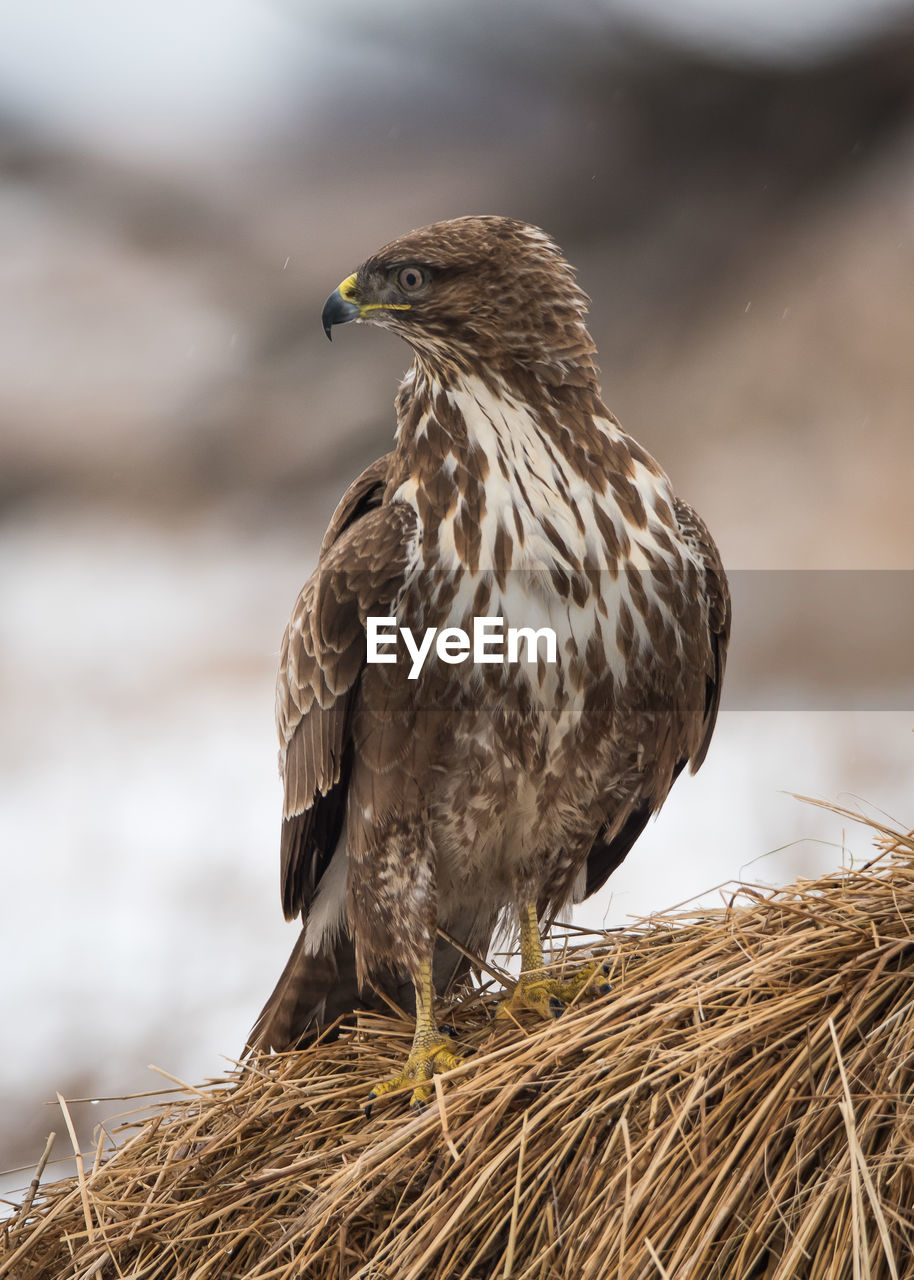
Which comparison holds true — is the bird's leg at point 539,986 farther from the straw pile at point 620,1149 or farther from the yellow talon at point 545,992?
the straw pile at point 620,1149

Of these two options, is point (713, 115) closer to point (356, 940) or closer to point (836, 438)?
point (836, 438)

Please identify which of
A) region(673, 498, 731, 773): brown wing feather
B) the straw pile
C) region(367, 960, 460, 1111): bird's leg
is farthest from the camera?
region(673, 498, 731, 773): brown wing feather

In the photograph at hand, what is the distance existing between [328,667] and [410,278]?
0.80m

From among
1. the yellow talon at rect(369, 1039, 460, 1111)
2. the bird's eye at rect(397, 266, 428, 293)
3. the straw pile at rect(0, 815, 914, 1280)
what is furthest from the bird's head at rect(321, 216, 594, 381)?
the yellow talon at rect(369, 1039, 460, 1111)

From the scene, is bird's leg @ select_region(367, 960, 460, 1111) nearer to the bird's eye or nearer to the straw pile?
the straw pile

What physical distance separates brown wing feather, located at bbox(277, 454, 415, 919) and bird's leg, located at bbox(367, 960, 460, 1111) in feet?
1.42

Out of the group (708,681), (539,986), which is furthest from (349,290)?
(539,986)

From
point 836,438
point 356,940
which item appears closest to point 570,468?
point 356,940

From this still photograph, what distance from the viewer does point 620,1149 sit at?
1.67 metres

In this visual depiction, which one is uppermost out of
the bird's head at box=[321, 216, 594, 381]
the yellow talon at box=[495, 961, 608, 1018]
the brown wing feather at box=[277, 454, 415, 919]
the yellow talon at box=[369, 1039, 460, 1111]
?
the bird's head at box=[321, 216, 594, 381]

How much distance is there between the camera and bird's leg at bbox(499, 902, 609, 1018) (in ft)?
7.75

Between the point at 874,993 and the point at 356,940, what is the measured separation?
1.26 m

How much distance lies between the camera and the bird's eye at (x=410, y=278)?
2.48 m

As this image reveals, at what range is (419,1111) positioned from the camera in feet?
6.75
